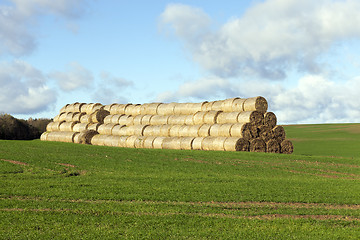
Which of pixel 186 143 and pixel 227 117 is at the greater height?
pixel 227 117

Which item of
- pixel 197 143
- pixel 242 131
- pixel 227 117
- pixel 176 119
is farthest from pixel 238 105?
pixel 176 119

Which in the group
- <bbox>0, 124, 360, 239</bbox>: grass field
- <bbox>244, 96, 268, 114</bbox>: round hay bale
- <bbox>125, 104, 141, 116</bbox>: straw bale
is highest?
<bbox>125, 104, 141, 116</bbox>: straw bale

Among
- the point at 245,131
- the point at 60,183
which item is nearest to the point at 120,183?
the point at 60,183

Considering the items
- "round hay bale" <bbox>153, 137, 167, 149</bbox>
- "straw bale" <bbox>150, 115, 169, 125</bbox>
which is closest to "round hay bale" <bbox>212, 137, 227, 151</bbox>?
"round hay bale" <bbox>153, 137, 167, 149</bbox>

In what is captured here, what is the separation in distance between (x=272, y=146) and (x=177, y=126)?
9.22 metres

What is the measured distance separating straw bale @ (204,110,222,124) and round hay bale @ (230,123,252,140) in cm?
348

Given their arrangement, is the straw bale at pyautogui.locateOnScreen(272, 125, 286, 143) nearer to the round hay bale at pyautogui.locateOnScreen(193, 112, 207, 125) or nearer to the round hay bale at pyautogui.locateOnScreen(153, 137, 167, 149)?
the round hay bale at pyautogui.locateOnScreen(193, 112, 207, 125)

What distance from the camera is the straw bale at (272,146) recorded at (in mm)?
37050

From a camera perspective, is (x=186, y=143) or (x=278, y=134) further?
(x=186, y=143)

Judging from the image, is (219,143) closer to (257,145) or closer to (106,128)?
(257,145)

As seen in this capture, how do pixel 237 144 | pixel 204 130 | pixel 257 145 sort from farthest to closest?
pixel 204 130
pixel 257 145
pixel 237 144

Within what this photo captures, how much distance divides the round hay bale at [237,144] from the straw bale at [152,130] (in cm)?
922

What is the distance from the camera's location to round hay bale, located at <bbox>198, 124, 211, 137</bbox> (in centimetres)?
3875

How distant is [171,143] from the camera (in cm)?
4078
